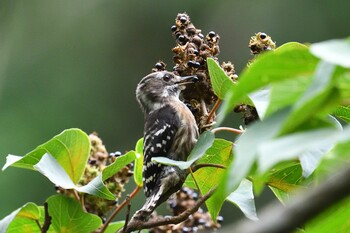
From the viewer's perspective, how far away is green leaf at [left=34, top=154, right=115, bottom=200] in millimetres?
2742

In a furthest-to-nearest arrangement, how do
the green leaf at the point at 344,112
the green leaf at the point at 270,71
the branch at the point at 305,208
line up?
the green leaf at the point at 344,112
the green leaf at the point at 270,71
the branch at the point at 305,208

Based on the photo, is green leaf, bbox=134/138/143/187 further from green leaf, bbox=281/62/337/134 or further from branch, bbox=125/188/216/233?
green leaf, bbox=281/62/337/134

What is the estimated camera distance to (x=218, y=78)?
2682mm

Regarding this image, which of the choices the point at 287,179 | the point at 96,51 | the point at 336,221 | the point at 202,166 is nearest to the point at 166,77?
the point at 202,166

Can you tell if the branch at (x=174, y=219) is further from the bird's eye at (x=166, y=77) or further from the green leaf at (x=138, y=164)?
the bird's eye at (x=166, y=77)

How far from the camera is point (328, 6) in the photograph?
14.6m

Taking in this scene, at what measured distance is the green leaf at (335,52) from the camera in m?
1.21

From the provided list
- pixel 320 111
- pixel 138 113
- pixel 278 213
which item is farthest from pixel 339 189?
pixel 138 113

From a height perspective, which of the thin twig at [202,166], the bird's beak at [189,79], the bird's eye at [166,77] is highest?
the bird's beak at [189,79]

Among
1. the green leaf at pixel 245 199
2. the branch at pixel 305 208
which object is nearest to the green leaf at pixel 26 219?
the green leaf at pixel 245 199

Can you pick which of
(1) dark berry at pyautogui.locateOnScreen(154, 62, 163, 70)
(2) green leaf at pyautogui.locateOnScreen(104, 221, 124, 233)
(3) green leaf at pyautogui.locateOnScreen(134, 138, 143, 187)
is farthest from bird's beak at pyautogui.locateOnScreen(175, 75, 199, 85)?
(2) green leaf at pyautogui.locateOnScreen(104, 221, 124, 233)

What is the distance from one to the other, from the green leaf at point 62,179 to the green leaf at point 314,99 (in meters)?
1.59

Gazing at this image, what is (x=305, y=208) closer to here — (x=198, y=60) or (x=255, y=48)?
(x=255, y=48)

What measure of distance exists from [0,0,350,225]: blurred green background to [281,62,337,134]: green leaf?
10422mm
